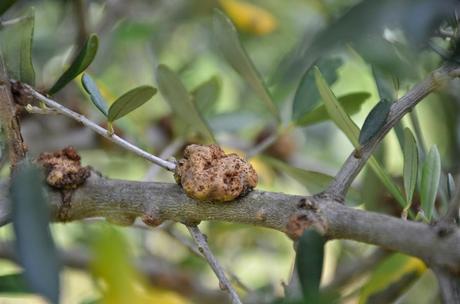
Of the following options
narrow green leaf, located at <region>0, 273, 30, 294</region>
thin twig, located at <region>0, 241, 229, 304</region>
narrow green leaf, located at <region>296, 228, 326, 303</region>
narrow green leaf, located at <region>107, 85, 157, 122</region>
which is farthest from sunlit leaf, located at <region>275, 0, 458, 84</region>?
thin twig, located at <region>0, 241, 229, 304</region>

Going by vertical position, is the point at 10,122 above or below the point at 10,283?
above

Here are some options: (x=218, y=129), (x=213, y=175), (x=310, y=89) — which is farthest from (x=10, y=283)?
(x=218, y=129)

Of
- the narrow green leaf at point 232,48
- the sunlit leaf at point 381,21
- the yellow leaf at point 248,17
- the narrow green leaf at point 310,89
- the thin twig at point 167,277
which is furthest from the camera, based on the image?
the yellow leaf at point 248,17

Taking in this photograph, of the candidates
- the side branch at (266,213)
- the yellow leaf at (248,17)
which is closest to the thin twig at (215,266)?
the side branch at (266,213)

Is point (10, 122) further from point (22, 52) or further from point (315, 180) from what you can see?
point (315, 180)

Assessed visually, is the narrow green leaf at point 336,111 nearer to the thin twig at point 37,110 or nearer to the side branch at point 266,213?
the side branch at point 266,213

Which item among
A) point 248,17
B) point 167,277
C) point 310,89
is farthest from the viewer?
point 248,17

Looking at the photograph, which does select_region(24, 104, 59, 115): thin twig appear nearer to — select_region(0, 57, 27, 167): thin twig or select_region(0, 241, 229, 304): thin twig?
select_region(0, 57, 27, 167): thin twig

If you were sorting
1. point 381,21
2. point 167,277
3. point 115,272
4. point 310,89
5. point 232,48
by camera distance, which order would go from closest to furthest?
point 381,21, point 115,272, point 232,48, point 310,89, point 167,277
